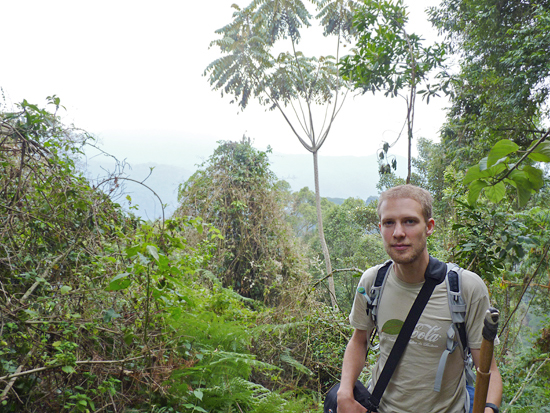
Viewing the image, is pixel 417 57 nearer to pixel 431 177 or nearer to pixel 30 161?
pixel 30 161

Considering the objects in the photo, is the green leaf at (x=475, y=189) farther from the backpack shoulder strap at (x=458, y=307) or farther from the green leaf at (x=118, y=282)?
the green leaf at (x=118, y=282)

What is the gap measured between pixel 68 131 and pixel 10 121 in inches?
21.7

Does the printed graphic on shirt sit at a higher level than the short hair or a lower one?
lower

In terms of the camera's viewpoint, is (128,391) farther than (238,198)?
No

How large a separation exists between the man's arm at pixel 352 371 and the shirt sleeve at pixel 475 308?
434mm

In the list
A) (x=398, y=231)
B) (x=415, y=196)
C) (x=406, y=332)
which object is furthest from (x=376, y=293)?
(x=415, y=196)

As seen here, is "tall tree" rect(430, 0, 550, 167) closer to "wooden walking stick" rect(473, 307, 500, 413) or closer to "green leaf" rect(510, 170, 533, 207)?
"green leaf" rect(510, 170, 533, 207)

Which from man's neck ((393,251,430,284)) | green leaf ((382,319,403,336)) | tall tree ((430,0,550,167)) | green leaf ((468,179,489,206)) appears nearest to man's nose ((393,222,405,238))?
man's neck ((393,251,430,284))

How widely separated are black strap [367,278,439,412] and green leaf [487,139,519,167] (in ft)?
2.60

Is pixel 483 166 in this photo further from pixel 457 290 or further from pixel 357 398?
A: pixel 357 398

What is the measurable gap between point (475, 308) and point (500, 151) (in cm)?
79

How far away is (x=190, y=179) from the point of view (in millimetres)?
7652

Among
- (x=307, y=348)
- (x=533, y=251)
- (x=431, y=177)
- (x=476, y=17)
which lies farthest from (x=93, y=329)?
(x=431, y=177)

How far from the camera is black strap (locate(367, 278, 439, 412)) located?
1.33m
